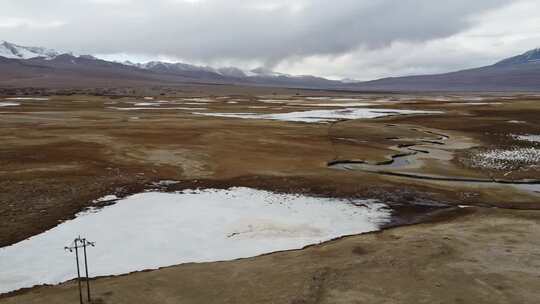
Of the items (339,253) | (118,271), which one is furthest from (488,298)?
(118,271)

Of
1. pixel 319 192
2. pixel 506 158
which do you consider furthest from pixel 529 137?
pixel 319 192

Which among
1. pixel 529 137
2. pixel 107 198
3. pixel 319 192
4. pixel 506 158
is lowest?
pixel 506 158

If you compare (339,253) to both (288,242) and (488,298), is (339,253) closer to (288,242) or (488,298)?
(288,242)

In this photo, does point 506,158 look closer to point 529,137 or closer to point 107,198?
point 529,137

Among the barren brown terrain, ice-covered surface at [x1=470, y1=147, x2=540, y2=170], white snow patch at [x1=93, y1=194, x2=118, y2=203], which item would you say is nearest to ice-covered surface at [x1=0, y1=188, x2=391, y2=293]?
white snow patch at [x1=93, y1=194, x2=118, y2=203]

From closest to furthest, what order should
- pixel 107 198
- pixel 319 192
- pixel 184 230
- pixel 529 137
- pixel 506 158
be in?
1. pixel 184 230
2. pixel 107 198
3. pixel 319 192
4. pixel 506 158
5. pixel 529 137
